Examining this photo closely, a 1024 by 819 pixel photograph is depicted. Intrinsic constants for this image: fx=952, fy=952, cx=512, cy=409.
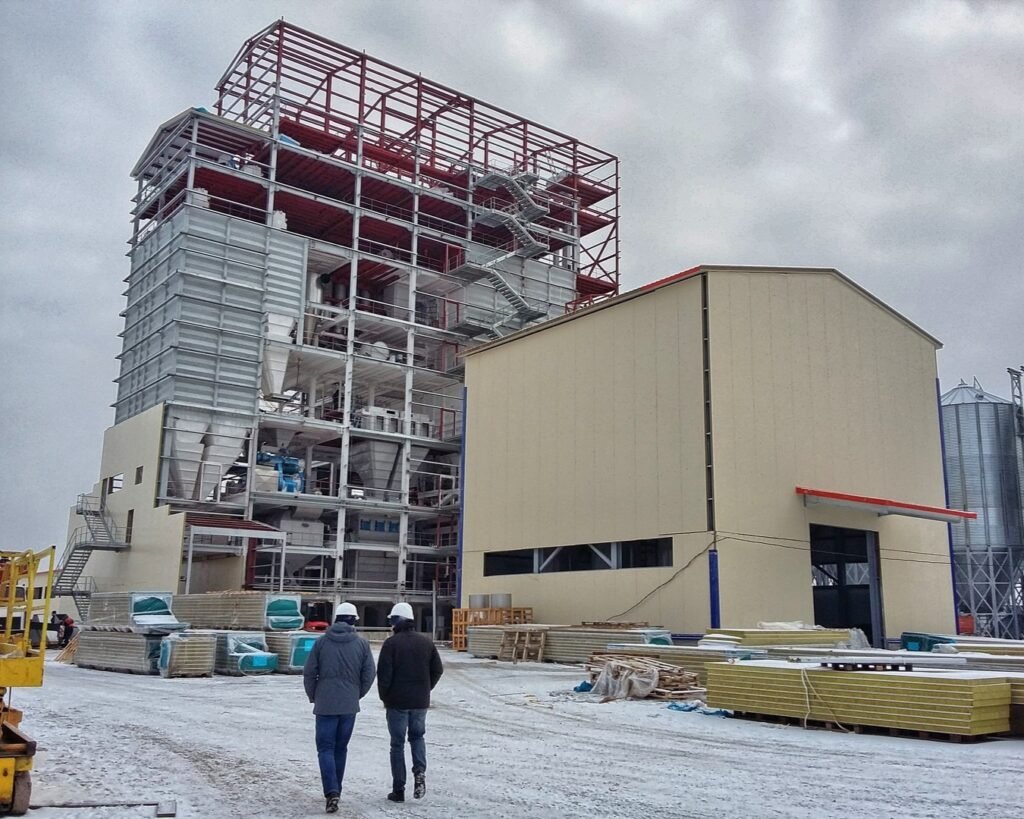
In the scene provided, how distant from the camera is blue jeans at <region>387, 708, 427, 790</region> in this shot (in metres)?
8.23

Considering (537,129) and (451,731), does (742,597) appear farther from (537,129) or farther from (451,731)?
(537,129)

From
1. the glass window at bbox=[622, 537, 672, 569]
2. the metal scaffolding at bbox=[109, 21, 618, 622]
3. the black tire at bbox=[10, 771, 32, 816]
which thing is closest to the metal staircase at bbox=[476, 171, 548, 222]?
the metal scaffolding at bbox=[109, 21, 618, 622]

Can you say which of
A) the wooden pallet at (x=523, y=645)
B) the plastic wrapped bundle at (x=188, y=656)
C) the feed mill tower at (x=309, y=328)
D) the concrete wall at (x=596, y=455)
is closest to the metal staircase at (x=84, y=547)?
the feed mill tower at (x=309, y=328)

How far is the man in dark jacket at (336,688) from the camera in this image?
25.7 ft

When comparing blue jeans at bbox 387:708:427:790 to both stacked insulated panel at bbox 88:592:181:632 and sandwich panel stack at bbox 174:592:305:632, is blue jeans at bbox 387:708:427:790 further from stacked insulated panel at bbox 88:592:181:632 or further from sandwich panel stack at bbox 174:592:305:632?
sandwich panel stack at bbox 174:592:305:632

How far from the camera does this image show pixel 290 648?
23.1m

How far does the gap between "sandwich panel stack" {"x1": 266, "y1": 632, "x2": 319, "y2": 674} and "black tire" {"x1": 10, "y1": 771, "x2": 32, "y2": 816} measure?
15.6 meters

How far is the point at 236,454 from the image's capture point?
39.6m

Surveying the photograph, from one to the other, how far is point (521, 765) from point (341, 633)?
3.08 m

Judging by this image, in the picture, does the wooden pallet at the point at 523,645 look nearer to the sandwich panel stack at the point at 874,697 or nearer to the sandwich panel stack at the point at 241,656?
the sandwich panel stack at the point at 241,656

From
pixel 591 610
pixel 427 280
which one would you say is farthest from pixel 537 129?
pixel 591 610

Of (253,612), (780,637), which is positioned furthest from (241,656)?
(780,637)

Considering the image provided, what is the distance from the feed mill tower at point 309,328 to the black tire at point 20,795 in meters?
28.0

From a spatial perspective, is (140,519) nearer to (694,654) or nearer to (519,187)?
(519,187)
